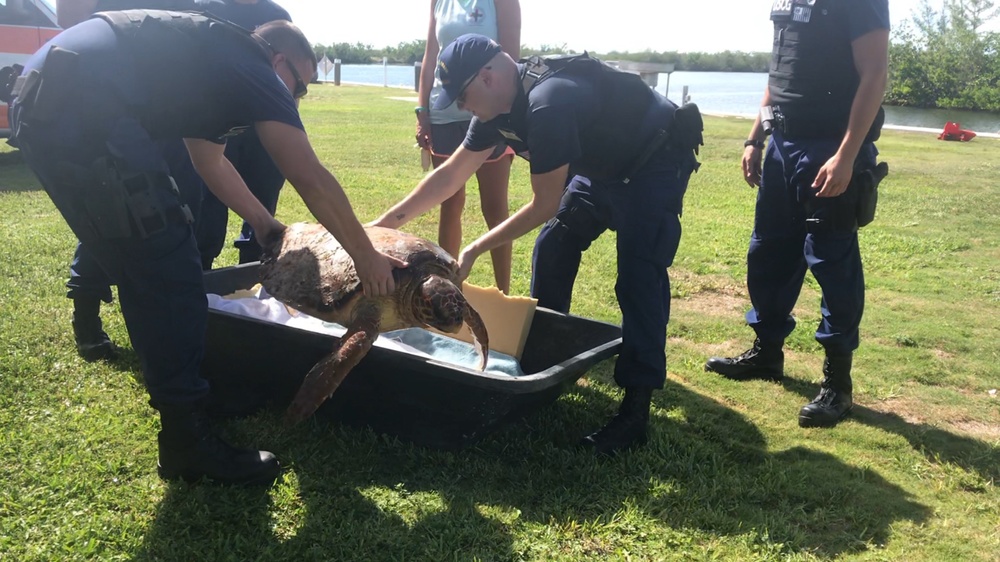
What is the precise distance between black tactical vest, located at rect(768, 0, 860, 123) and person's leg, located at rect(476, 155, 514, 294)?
5.11ft

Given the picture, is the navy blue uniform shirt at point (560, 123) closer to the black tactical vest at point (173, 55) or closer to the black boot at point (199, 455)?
the black tactical vest at point (173, 55)

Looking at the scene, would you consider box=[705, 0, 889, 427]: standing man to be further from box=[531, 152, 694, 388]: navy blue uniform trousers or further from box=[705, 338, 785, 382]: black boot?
box=[531, 152, 694, 388]: navy blue uniform trousers

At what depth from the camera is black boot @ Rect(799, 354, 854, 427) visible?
3568 millimetres

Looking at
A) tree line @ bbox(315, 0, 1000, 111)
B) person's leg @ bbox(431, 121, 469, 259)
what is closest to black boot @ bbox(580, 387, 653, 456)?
person's leg @ bbox(431, 121, 469, 259)

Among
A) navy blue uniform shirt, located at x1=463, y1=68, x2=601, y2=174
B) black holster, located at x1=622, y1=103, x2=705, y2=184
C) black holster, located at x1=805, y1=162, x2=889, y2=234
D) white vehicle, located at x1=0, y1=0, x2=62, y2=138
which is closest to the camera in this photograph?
navy blue uniform shirt, located at x1=463, y1=68, x2=601, y2=174

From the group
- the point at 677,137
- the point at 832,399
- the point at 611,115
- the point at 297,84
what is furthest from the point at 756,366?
the point at 297,84

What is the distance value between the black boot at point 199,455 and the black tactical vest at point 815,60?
9.49 ft

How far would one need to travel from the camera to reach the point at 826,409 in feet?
11.8

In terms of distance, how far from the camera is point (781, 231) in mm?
3832

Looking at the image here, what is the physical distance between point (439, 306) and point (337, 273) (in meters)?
0.57

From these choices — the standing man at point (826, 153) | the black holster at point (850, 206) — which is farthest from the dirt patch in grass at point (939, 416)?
the black holster at point (850, 206)

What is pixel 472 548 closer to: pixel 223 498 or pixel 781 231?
pixel 223 498

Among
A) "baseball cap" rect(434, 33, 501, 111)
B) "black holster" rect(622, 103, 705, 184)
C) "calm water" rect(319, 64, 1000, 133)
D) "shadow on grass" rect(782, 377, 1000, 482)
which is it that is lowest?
"shadow on grass" rect(782, 377, 1000, 482)

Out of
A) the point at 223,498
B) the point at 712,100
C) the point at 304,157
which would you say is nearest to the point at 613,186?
the point at 304,157
